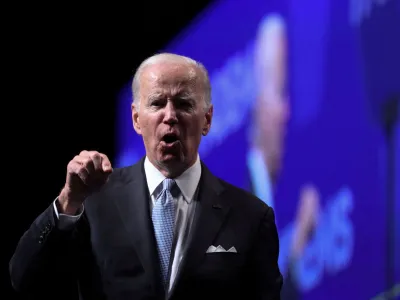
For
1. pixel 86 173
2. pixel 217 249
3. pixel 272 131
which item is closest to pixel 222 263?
pixel 217 249

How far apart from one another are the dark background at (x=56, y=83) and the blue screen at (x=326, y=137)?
152cm

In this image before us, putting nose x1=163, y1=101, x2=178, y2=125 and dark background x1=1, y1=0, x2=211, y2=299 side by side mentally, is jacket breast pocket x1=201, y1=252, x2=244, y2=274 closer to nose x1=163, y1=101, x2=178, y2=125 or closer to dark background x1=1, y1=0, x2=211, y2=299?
nose x1=163, y1=101, x2=178, y2=125

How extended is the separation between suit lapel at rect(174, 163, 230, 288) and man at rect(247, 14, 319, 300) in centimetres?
124

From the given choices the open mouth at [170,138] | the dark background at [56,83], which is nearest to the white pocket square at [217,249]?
the open mouth at [170,138]

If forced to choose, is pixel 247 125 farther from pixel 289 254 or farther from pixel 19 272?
pixel 19 272

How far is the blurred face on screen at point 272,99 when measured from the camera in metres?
3.26

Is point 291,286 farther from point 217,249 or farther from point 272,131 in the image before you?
point 217,249

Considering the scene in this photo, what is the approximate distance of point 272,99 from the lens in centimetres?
331

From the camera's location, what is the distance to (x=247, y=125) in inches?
139

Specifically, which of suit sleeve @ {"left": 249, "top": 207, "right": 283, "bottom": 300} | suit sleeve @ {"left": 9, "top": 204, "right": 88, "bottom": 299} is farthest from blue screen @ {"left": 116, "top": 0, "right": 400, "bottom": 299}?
suit sleeve @ {"left": 9, "top": 204, "right": 88, "bottom": 299}

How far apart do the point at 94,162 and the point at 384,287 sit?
1581mm

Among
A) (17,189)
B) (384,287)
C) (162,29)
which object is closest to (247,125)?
(384,287)

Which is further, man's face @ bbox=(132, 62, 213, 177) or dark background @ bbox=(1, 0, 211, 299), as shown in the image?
dark background @ bbox=(1, 0, 211, 299)

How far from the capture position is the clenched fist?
4.94 feet
